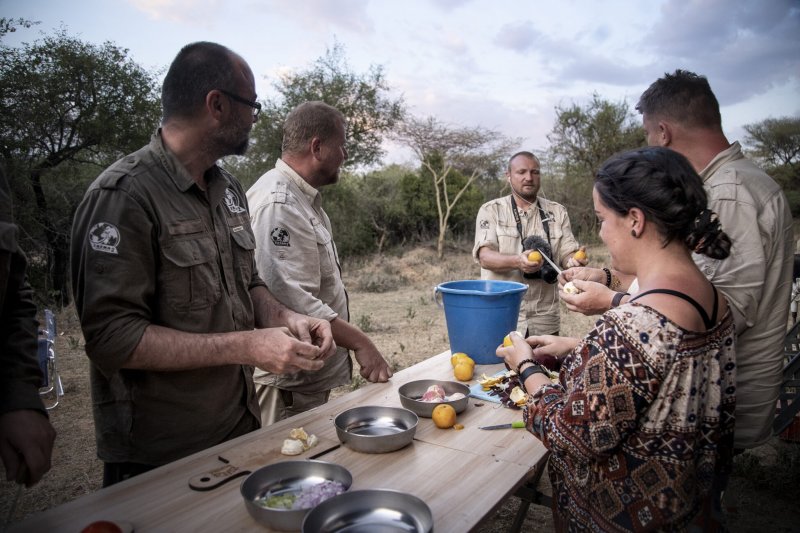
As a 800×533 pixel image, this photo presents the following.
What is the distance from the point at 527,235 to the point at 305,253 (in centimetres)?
267

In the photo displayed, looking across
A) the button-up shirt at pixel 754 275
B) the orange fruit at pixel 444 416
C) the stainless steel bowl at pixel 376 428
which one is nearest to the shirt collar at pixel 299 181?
the stainless steel bowl at pixel 376 428

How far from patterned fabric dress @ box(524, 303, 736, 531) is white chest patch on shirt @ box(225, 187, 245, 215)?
158 cm

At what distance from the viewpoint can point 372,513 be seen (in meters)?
1.47

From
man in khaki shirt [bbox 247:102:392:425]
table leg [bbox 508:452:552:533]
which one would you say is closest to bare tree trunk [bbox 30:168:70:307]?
man in khaki shirt [bbox 247:102:392:425]

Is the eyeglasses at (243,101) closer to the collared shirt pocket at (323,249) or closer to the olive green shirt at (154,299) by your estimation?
the olive green shirt at (154,299)

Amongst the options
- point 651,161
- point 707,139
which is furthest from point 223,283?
point 707,139

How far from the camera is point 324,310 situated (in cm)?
262

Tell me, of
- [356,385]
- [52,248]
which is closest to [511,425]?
[356,385]

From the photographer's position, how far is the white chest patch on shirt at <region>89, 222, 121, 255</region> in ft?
5.94

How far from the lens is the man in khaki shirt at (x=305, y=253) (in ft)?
8.71

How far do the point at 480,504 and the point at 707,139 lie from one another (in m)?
1.95

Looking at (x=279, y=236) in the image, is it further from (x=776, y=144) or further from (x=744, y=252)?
(x=776, y=144)

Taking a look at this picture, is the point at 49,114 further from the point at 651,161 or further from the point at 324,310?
the point at 651,161

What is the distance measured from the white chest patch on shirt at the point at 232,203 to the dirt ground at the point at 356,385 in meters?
1.66
